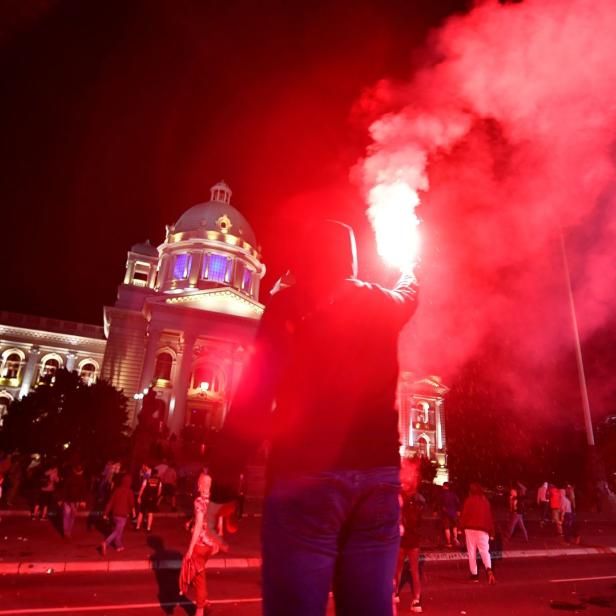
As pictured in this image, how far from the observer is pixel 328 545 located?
1.68 meters

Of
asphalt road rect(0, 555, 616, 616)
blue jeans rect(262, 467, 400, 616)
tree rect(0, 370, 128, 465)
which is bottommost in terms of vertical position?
asphalt road rect(0, 555, 616, 616)

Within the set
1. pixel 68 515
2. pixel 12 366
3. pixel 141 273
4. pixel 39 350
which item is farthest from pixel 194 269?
pixel 68 515

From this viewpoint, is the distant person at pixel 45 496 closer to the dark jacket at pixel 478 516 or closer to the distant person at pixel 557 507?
the dark jacket at pixel 478 516

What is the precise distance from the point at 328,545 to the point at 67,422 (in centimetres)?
2935

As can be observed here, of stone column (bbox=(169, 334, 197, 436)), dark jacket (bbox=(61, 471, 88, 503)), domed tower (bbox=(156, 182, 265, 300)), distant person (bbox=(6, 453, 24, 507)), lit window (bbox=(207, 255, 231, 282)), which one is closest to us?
dark jacket (bbox=(61, 471, 88, 503))

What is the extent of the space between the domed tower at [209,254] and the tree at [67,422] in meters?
22.2

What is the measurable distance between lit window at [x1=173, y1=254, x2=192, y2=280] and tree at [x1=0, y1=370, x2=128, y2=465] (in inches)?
942

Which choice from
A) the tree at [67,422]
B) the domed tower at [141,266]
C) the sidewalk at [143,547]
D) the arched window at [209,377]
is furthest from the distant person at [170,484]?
the domed tower at [141,266]

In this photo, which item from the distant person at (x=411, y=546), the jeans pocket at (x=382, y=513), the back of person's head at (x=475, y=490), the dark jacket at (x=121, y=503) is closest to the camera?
the jeans pocket at (x=382, y=513)

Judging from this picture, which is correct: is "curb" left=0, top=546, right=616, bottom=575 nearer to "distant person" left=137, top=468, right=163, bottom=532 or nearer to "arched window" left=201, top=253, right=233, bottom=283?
"distant person" left=137, top=468, right=163, bottom=532

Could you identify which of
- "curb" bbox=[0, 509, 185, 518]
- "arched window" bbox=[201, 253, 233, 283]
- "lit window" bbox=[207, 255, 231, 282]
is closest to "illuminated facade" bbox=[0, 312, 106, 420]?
"arched window" bbox=[201, 253, 233, 283]

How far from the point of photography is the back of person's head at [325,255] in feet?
6.93

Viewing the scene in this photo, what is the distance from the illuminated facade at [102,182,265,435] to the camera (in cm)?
4156

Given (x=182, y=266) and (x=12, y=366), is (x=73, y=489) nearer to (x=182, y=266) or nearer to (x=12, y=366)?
(x=12, y=366)
